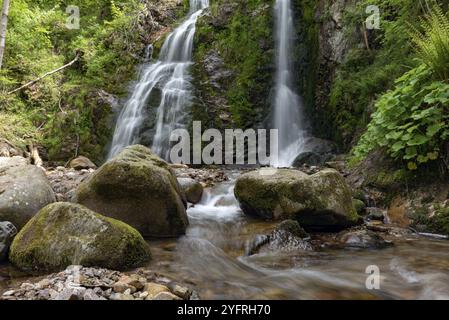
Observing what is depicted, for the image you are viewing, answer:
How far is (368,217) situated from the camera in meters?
5.51

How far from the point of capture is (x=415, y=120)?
527 centimetres

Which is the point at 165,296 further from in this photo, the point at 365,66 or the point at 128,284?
the point at 365,66

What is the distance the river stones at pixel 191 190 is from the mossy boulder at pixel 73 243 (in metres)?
2.80

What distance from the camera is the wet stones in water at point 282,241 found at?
4.42 meters

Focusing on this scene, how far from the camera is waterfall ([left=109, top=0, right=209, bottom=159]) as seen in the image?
12.5m

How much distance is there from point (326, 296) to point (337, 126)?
25.2 ft

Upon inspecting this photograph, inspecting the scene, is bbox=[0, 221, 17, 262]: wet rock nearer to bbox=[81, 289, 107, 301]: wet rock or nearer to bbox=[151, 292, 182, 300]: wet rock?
bbox=[81, 289, 107, 301]: wet rock

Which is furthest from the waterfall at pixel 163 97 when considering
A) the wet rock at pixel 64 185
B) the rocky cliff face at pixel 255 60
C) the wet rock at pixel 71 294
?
the wet rock at pixel 71 294

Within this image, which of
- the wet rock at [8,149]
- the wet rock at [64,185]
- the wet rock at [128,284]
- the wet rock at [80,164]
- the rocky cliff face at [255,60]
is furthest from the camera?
the rocky cliff face at [255,60]

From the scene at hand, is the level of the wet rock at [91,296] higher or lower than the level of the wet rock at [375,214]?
lower

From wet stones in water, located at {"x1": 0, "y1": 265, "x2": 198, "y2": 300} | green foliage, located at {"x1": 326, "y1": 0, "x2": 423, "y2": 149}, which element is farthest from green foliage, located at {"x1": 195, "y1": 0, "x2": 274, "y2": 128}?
A: wet stones in water, located at {"x1": 0, "y1": 265, "x2": 198, "y2": 300}

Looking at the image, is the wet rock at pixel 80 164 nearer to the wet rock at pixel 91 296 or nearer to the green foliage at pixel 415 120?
the green foliage at pixel 415 120
